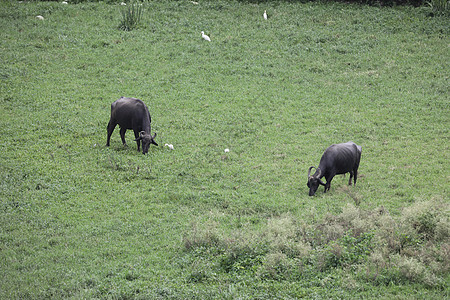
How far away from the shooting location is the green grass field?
1027 cm

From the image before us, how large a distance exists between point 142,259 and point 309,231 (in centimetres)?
378

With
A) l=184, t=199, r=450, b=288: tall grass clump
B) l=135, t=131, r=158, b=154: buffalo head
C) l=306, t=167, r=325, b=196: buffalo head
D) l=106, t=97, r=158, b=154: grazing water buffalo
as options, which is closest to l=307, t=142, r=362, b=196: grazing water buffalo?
l=306, t=167, r=325, b=196: buffalo head

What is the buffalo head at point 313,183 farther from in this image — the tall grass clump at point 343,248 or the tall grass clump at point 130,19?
the tall grass clump at point 130,19

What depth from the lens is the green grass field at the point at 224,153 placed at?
1027 centimetres

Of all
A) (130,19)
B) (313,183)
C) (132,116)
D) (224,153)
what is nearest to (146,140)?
(132,116)

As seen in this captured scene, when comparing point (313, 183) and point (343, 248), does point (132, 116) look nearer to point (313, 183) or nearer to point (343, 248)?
point (313, 183)

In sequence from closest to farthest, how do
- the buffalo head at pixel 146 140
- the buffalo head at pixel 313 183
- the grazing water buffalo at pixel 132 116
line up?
the buffalo head at pixel 313 183
the buffalo head at pixel 146 140
the grazing water buffalo at pixel 132 116

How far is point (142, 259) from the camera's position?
36.3ft

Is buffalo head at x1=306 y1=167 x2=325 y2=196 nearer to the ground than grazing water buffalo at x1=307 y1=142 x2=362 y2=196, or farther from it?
nearer to the ground

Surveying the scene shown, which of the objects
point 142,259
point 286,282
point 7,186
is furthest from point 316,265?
point 7,186

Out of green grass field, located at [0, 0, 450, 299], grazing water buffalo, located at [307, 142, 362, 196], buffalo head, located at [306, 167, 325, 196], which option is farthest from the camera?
grazing water buffalo, located at [307, 142, 362, 196]

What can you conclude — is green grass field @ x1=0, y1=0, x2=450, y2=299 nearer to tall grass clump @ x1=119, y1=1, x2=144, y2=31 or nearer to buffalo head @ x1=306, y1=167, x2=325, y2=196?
buffalo head @ x1=306, y1=167, x2=325, y2=196

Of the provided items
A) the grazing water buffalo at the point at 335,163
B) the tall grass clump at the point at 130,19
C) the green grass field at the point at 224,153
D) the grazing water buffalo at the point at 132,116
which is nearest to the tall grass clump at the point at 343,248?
the green grass field at the point at 224,153

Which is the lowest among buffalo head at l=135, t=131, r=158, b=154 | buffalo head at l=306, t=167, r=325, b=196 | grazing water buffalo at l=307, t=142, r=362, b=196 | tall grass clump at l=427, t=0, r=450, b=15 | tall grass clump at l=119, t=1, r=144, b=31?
buffalo head at l=135, t=131, r=158, b=154
